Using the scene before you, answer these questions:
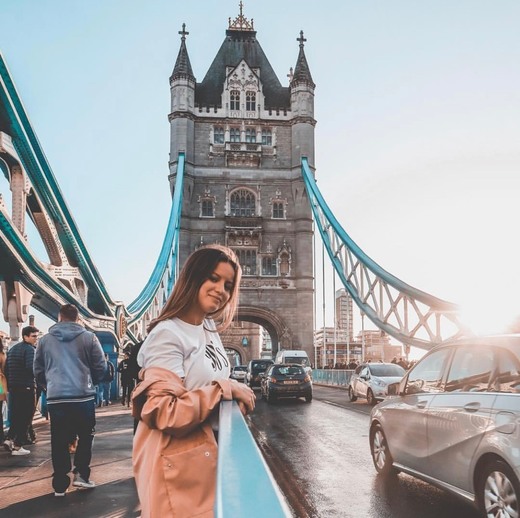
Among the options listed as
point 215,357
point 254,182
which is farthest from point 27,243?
point 254,182

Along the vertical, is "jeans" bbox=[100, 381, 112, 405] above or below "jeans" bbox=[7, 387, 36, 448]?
below

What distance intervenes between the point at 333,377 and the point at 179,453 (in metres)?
31.9

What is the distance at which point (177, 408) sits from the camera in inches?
80.0

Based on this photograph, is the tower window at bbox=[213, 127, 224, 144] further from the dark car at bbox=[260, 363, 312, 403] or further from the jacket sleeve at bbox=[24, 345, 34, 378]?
the jacket sleeve at bbox=[24, 345, 34, 378]

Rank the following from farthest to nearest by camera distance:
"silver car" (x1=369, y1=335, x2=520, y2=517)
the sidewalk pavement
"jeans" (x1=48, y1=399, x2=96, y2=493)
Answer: "jeans" (x1=48, y1=399, x2=96, y2=493) → the sidewalk pavement → "silver car" (x1=369, y1=335, x2=520, y2=517)

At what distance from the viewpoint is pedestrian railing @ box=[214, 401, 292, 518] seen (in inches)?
48.5

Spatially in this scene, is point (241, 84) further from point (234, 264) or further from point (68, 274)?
point (234, 264)

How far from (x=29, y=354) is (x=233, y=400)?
22.9 ft

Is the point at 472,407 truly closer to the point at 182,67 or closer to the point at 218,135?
the point at 218,135

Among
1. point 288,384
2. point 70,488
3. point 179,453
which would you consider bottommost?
point 288,384

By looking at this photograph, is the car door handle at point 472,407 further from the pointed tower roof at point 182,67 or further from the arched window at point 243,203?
the pointed tower roof at point 182,67

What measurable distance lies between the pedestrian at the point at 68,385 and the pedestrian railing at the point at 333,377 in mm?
23939

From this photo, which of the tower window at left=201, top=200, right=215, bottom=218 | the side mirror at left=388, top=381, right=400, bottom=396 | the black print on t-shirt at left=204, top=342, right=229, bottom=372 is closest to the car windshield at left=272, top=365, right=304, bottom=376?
the side mirror at left=388, top=381, right=400, bottom=396

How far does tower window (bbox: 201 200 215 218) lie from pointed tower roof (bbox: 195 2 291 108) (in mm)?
8282
